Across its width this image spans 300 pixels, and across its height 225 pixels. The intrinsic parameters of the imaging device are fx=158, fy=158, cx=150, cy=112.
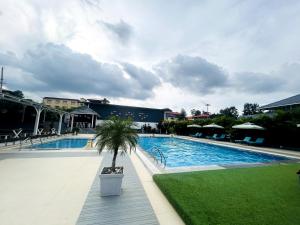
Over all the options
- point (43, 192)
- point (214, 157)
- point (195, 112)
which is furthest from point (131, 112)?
point (195, 112)

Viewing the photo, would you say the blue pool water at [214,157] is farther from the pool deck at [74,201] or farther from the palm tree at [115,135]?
the palm tree at [115,135]

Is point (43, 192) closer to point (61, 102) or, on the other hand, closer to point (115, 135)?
point (115, 135)

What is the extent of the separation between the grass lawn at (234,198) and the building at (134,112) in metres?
34.3

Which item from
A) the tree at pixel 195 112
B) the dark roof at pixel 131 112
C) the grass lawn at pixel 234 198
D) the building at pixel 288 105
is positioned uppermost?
the tree at pixel 195 112

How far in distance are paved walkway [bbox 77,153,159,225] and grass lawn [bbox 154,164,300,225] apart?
651 millimetres

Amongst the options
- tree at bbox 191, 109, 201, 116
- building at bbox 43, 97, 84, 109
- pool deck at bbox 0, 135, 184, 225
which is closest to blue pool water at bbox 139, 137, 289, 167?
pool deck at bbox 0, 135, 184, 225

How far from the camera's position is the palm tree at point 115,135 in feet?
14.2

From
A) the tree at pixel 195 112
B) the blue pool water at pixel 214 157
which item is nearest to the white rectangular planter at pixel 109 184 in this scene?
the blue pool water at pixel 214 157

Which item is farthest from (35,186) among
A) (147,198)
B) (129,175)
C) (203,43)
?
(203,43)

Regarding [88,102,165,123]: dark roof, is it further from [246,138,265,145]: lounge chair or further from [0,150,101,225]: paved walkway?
[0,150,101,225]: paved walkway

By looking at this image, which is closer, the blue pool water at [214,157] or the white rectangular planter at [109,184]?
the white rectangular planter at [109,184]

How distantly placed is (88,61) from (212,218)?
18919 mm

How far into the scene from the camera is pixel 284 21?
345 inches

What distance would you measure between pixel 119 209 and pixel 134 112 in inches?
1537
